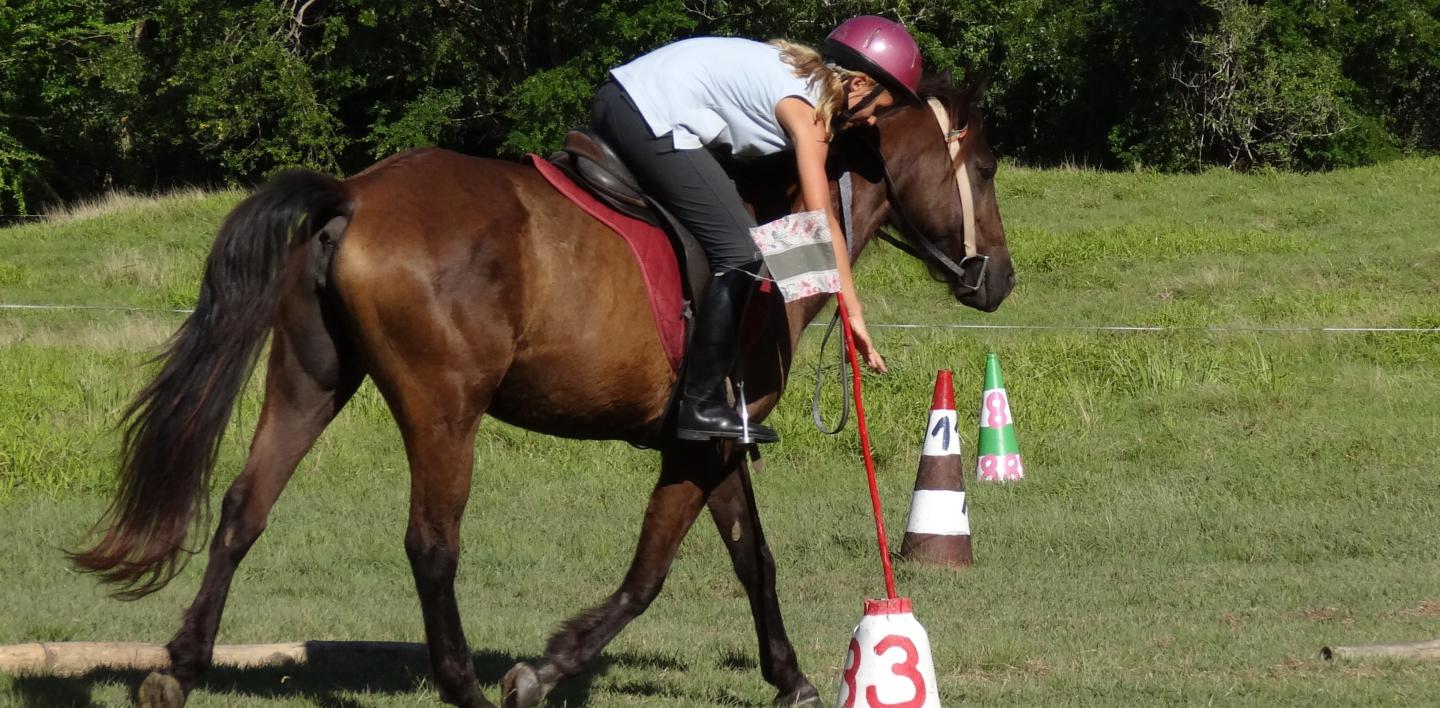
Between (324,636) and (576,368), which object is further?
(324,636)

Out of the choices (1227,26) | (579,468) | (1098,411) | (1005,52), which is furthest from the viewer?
(1005,52)

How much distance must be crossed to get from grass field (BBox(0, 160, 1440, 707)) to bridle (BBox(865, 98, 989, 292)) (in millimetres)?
479

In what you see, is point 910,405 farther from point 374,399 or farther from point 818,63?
point 818,63

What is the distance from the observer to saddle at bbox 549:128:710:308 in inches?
209

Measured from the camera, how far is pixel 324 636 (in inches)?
271

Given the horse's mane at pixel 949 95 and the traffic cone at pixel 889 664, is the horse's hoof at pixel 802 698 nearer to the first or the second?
the traffic cone at pixel 889 664

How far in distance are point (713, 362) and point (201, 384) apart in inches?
62.9

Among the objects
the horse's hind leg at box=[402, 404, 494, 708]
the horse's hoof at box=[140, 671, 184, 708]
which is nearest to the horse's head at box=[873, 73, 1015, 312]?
the horse's hind leg at box=[402, 404, 494, 708]


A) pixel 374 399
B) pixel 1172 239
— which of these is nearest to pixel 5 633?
→ pixel 374 399

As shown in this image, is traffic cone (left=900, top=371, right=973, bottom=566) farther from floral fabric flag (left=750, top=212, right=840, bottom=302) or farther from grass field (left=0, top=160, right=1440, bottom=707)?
floral fabric flag (left=750, top=212, right=840, bottom=302)

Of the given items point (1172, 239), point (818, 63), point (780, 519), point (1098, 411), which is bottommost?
point (1172, 239)

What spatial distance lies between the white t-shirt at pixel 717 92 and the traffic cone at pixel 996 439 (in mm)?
5423

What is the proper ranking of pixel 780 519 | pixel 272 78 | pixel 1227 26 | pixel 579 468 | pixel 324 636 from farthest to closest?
pixel 272 78
pixel 1227 26
pixel 579 468
pixel 780 519
pixel 324 636

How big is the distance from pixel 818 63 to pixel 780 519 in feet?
15.5
